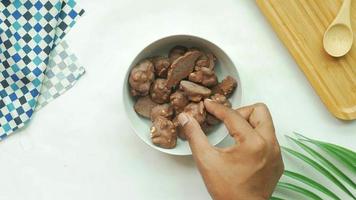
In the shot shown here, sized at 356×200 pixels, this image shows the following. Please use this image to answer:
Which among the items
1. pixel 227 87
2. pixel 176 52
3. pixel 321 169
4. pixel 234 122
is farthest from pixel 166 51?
pixel 321 169

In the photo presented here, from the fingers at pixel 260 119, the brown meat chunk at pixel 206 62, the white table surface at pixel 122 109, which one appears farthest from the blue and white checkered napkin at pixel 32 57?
the fingers at pixel 260 119

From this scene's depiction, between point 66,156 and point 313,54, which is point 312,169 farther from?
point 66,156

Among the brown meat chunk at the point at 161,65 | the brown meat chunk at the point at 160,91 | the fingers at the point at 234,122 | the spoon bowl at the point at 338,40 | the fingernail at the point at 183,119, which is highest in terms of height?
the brown meat chunk at the point at 161,65

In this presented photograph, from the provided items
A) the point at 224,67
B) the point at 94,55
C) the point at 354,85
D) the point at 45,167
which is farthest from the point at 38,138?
the point at 354,85

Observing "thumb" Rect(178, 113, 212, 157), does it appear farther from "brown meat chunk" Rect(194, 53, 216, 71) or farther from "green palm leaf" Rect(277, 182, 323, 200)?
"green palm leaf" Rect(277, 182, 323, 200)

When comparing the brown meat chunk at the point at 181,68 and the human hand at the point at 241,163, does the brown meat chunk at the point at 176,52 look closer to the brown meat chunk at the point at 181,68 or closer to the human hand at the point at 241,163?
the brown meat chunk at the point at 181,68

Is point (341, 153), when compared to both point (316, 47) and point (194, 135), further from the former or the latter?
point (194, 135)

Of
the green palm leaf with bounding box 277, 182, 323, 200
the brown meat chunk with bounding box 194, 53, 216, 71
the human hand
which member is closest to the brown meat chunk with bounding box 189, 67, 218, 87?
the brown meat chunk with bounding box 194, 53, 216, 71
